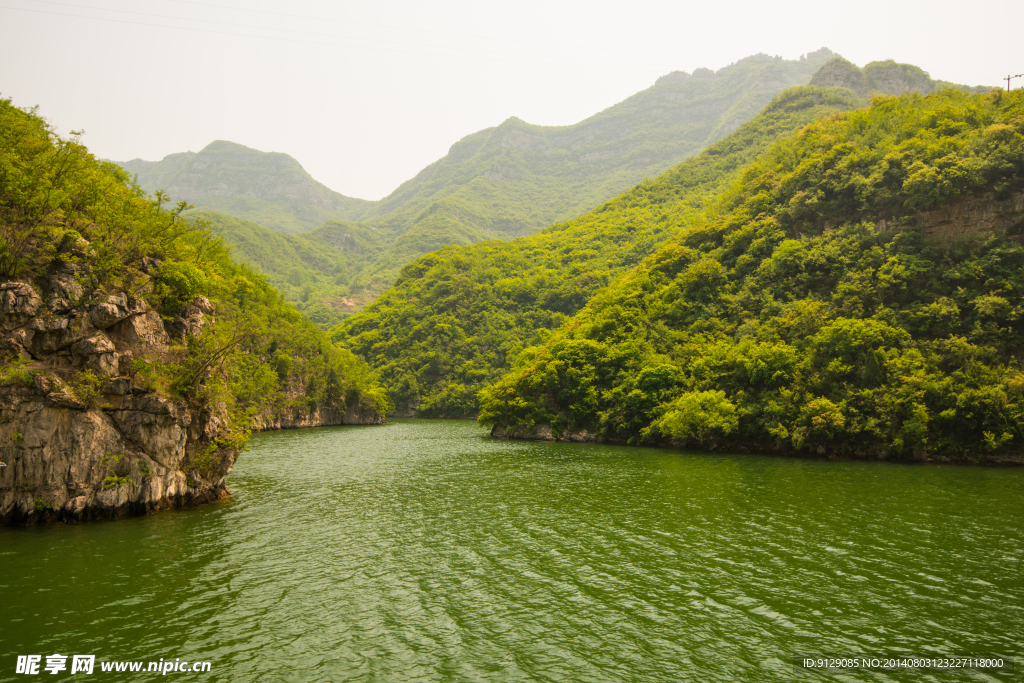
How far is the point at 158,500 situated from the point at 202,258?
1675cm

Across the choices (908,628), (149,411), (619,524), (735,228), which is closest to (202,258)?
(149,411)

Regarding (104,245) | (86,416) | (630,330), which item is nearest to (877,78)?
(630,330)

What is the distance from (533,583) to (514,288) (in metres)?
113

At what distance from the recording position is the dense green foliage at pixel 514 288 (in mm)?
113250

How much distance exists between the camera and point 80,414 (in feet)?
77.5

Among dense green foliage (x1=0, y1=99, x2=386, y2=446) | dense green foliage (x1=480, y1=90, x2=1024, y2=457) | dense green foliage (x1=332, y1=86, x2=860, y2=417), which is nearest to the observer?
dense green foliage (x1=0, y1=99, x2=386, y2=446)

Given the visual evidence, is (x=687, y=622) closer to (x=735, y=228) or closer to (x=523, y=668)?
(x=523, y=668)

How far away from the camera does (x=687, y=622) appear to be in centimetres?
1548

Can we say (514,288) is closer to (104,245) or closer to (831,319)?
(831,319)

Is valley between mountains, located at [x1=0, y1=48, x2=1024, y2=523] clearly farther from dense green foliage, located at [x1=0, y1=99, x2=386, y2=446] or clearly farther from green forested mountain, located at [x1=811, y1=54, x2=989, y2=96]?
green forested mountain, located at [x1=811, y1=54, x2=989, y2=96]

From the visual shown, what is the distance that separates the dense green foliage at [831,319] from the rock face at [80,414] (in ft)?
143

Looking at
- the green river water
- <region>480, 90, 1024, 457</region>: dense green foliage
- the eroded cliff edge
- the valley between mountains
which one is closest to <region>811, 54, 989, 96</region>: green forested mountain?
the valley between mountains

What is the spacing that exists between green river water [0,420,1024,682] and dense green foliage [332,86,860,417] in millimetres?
80589

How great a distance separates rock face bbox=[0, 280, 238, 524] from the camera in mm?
22547
